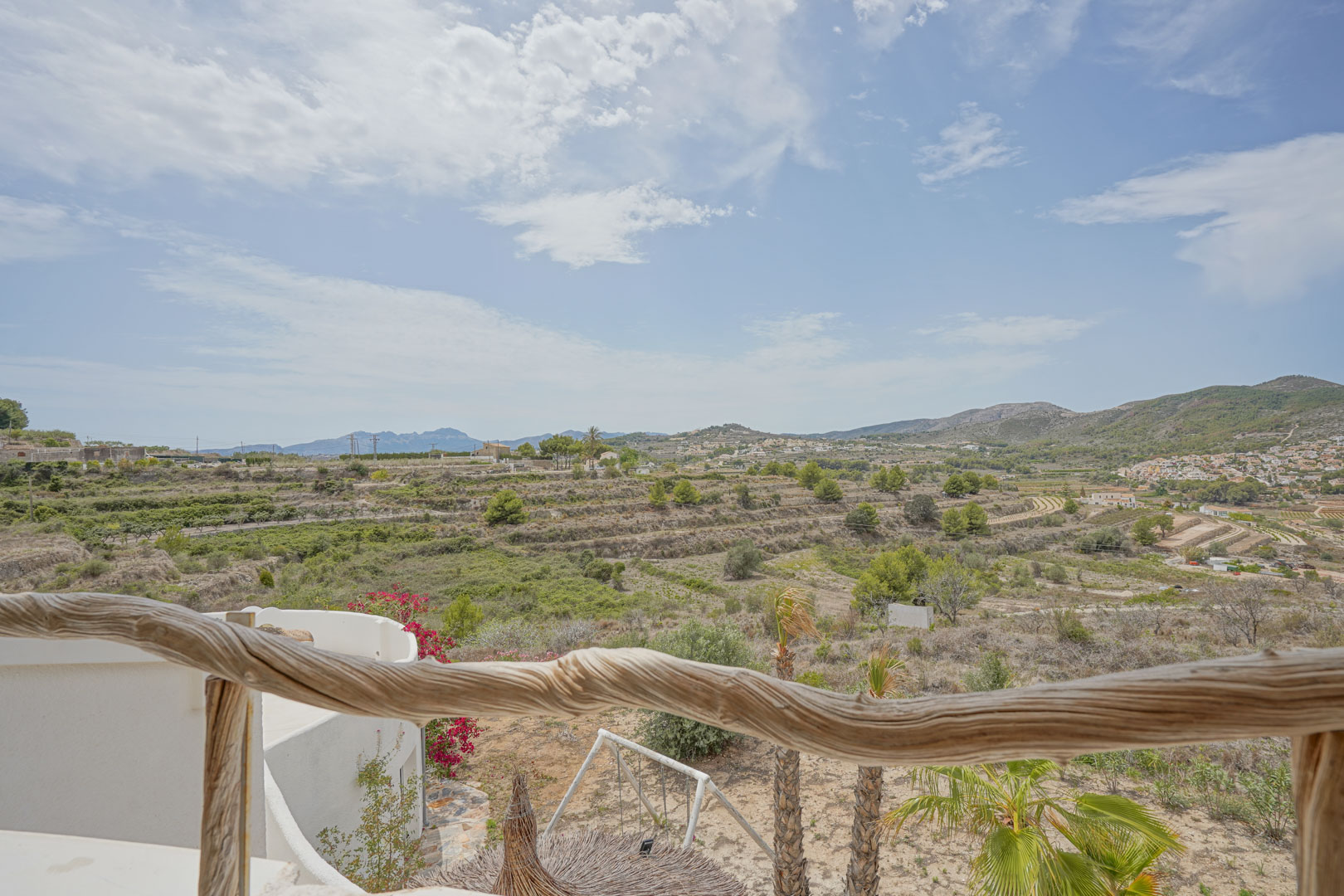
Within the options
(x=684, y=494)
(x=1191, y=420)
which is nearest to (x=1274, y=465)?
(x=1191, y=420)

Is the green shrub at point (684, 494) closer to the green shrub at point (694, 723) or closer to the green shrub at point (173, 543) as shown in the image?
the green shrub at point (173, 543)

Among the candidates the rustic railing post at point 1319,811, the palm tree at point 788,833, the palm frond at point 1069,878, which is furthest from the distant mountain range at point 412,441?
the rustic railing post at point 1319,811

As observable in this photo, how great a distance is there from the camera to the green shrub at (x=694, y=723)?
17.9 ft

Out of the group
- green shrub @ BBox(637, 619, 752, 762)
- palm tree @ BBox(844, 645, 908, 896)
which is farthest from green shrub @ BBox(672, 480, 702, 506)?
palm tree @ BBox(844, 645, 908, 896)

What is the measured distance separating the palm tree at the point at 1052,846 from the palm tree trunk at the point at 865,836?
0.94 meters

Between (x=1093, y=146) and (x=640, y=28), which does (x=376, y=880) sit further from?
(x=1093, y=146)

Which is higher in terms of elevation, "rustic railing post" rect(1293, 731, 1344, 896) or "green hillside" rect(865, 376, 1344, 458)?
"green hillside" rect(865, 376, 1344, 458)

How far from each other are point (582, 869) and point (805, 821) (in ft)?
10.7

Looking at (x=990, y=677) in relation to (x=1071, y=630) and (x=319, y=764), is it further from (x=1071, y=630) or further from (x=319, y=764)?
(x=319, y=764)

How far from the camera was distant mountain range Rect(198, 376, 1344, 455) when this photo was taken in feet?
91.3

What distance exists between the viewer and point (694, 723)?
225 inches

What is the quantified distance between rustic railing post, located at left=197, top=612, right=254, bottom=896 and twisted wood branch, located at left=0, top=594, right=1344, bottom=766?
0.24 feet

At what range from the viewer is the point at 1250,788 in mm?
4168

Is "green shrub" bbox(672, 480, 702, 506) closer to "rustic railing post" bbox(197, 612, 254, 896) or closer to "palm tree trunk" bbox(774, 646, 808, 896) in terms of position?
"palm tree trunk" bbox(774, 646, 808, 896)
